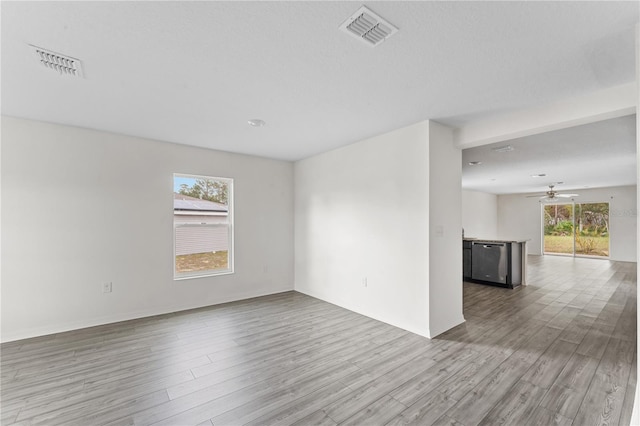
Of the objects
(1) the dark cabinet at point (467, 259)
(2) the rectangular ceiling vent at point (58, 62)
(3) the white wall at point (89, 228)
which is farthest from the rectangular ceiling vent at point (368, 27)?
(1) the dark cabinet at point (467, 259)

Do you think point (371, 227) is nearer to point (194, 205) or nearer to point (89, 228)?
point (194, 205)

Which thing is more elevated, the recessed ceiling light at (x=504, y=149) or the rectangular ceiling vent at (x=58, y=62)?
the rectangular ceiling vent at (x=58, y=62)

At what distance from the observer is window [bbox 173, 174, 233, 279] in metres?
4.45

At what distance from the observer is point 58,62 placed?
2.12m

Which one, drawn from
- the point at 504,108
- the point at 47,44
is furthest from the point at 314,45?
the point at 504,108

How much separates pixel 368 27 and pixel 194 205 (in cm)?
388

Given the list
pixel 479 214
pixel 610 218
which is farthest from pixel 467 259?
pixel 610 218

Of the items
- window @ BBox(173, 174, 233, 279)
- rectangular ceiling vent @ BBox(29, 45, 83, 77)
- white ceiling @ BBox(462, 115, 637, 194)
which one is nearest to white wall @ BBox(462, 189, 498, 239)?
white ceiling @ BBox(462, 115, 637, 194)

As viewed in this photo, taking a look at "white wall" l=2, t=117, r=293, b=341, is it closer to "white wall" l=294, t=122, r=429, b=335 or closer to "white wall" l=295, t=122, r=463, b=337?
"white wall" l=294, t=122, r=429, b=335

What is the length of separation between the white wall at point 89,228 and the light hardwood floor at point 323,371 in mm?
323

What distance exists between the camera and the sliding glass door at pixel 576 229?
9680 mm

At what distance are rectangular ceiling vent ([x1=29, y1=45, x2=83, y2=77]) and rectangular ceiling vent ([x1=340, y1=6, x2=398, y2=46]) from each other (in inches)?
80.2

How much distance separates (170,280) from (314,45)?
12.7 feet

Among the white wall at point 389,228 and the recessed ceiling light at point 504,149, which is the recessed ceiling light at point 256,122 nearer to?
the white wall at point 389,228
